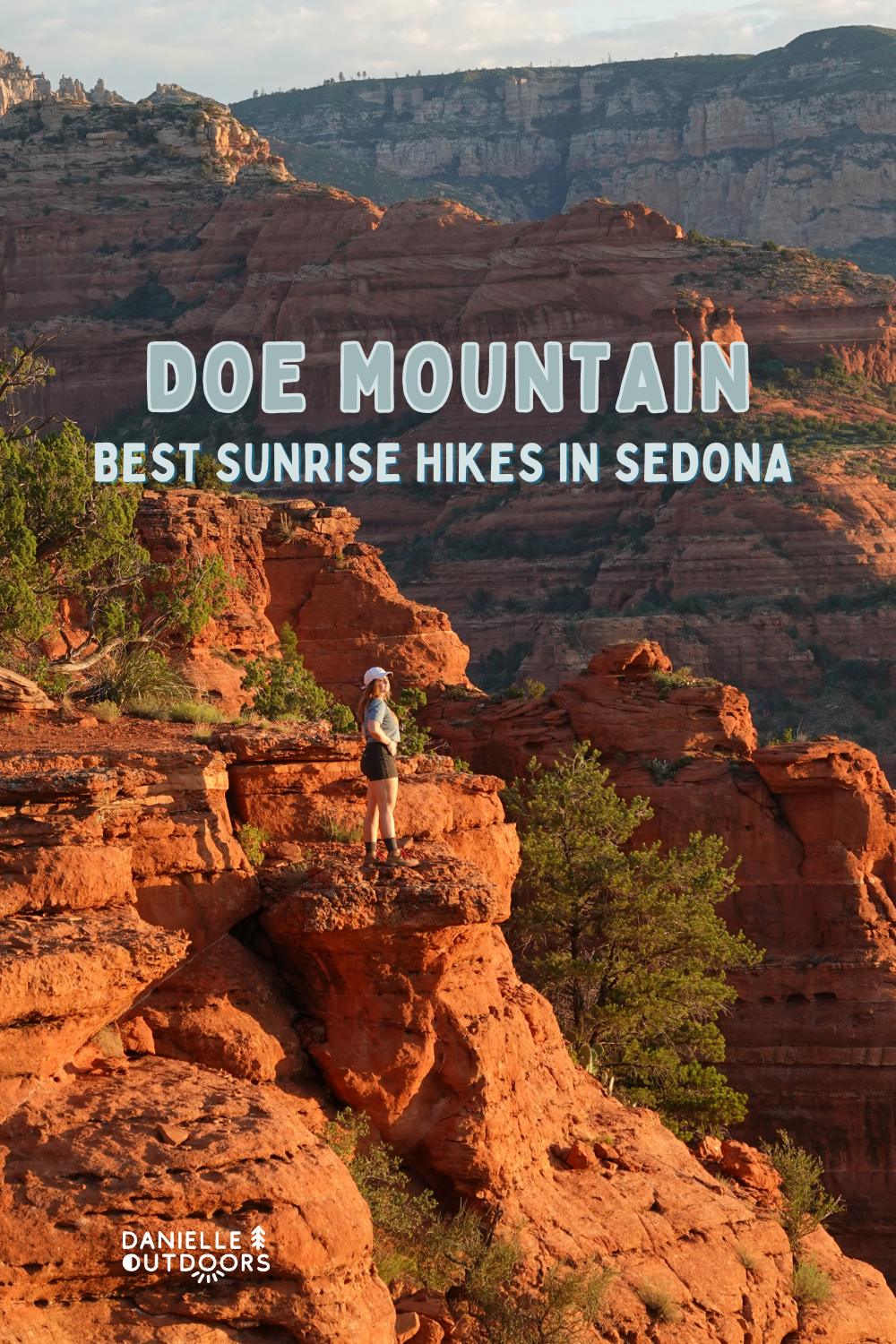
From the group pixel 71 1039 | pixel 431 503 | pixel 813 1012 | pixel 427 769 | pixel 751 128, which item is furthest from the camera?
pixel 751 128

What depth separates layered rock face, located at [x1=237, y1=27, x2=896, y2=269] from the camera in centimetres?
15725

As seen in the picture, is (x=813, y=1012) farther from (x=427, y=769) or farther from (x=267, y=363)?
(x=267, y=363)

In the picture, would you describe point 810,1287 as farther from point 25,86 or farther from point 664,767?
point 25,86

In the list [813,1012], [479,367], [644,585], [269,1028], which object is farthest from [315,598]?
[479,367]

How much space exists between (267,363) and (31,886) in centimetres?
8302

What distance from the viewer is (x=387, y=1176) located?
1355 centimetres

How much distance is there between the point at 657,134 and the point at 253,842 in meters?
169

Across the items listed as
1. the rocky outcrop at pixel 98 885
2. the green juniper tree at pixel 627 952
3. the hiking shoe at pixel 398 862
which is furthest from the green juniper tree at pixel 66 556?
the hiking shoe at pixel 398 862

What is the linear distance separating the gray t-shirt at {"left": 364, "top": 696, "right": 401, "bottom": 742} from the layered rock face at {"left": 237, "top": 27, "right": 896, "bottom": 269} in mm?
137452

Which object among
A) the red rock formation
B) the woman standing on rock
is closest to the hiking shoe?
the woman standing on rock

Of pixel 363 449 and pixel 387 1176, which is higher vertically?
pixel 363 449

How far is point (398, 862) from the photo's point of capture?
14.1 m

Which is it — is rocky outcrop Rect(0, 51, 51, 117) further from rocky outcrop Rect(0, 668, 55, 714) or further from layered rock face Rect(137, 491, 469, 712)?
rocky outcrop Rect(0, 668, 55, 714)

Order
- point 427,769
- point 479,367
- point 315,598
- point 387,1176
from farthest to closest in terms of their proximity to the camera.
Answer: point 479,367
point 315,598
point 427,769
point 387,1176
